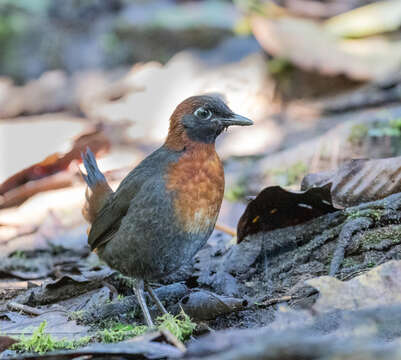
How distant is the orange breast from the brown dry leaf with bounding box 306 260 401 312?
1.06 meters

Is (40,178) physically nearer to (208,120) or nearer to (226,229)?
(226,229)

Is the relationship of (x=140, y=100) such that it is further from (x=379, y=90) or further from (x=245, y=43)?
(x=379, y=90)

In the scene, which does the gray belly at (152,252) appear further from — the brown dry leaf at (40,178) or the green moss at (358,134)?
the brown dry leaf at (40,178)

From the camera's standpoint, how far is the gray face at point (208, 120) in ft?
11.6

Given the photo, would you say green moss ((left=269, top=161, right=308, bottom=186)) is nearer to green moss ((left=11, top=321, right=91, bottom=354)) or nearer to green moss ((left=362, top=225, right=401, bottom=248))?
green moss ((left=362, top=225, right=401, bottom=248))

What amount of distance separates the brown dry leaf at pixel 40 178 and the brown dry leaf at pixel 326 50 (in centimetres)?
275

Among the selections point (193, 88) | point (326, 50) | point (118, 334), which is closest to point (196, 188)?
point (118, 334)

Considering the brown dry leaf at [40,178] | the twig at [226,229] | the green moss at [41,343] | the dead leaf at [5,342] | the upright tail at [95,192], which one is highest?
the brown dry leaf at [40,178]

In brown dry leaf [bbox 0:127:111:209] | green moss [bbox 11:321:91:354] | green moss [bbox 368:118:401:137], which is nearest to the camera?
green moss [bbox 11:321:91:354]

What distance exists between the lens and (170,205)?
129 inches

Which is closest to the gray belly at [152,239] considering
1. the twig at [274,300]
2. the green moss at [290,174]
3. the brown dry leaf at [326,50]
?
the twig at [274,300]

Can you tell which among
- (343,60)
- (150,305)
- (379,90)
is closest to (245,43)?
(343,60)

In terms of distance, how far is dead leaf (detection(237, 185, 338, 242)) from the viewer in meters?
3.45

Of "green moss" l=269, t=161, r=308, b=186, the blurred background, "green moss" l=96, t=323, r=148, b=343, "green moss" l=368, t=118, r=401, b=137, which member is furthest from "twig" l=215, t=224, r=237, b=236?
"green moss" l=96, t=323, r=148, b=343
